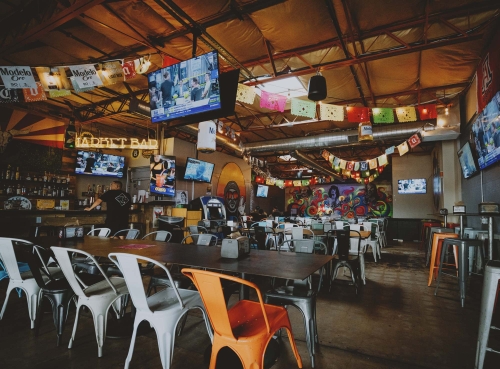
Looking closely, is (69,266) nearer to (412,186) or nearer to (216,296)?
(216,296)

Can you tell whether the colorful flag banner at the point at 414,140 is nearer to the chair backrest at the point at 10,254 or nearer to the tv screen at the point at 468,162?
the tv screen at the point at 468,162

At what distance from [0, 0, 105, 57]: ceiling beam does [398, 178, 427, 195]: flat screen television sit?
41.1 ft

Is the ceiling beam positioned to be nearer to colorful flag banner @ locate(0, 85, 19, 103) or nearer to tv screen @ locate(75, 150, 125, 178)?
colorful flag banner @ locate(0, 85, 19, 103)

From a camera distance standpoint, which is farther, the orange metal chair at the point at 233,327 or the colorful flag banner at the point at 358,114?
the colorful flag banner at the point at 358,114

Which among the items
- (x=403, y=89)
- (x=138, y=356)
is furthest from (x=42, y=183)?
(x=403, y=89)

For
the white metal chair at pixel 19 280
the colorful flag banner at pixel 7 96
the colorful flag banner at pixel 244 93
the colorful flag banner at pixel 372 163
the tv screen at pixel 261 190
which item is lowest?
the white metal chair at pixel 19 280

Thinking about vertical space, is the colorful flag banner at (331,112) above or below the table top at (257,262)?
above

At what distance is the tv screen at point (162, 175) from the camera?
8.55 m

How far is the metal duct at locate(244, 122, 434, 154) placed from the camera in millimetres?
7723

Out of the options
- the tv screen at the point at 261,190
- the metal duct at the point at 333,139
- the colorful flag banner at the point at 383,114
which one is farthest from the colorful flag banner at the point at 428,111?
the tv screen at the point at 261,190

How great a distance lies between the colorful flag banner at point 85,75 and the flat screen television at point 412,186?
477 inches

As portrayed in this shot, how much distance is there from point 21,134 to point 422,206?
46.9 feet

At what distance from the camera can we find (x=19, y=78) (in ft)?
13.6

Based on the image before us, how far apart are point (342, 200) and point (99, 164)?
1517cm
